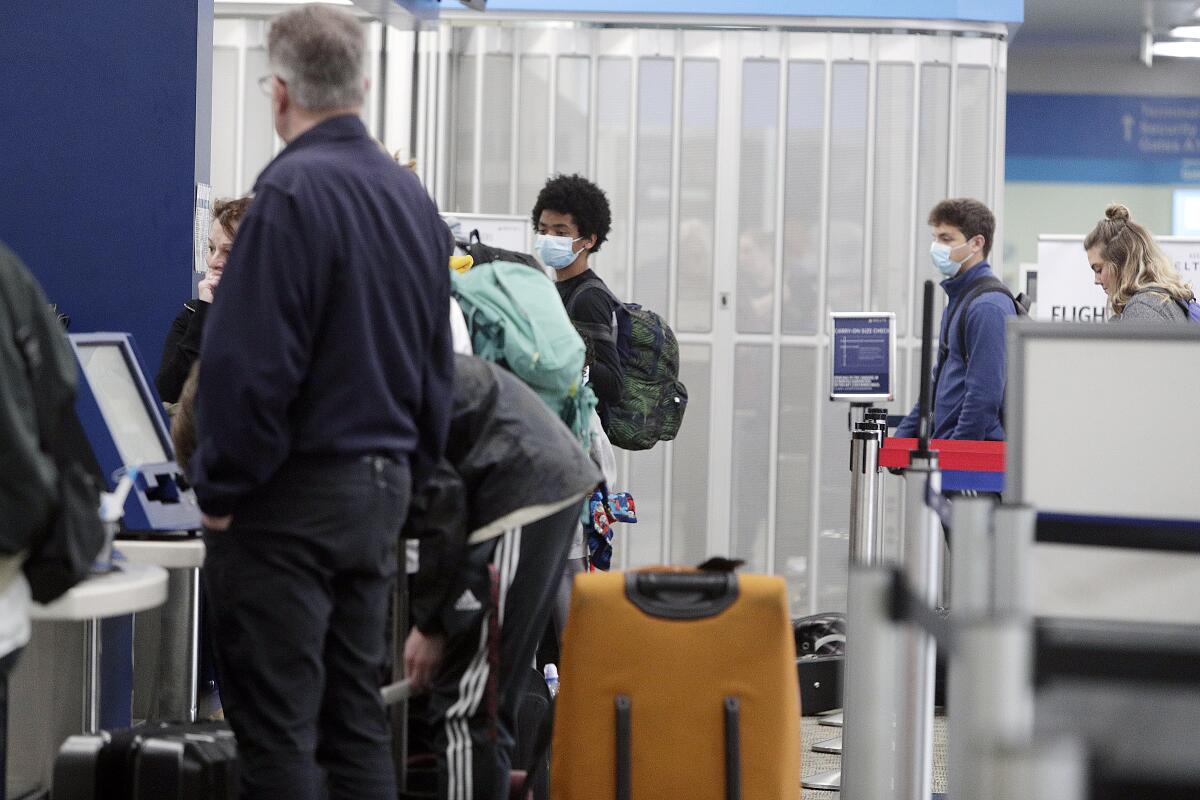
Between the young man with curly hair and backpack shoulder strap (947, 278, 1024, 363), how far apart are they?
1.32 metres

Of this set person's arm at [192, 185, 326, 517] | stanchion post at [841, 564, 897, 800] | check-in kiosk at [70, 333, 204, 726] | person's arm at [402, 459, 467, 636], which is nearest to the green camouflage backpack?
check-in kiosk at [70, 333, 204, 726]

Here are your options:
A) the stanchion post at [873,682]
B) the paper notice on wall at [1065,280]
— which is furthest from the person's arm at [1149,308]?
the stanchion post at [873,682]

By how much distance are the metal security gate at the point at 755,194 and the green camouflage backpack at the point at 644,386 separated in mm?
2805

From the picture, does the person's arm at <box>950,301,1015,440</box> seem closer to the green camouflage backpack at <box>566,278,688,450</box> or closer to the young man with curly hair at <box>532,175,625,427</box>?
the green camouflage backpack at <box>566,278,688,450</box>

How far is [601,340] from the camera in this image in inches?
165

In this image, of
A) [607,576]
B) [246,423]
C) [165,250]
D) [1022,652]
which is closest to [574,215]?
[165,250]

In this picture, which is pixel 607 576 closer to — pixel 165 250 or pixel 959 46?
pixel 165 250

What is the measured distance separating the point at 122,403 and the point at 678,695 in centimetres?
121

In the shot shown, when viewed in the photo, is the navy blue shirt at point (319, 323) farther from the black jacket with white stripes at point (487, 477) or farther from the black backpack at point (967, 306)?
the black backpack at point (967, 306)

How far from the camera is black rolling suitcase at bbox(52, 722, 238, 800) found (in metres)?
2.57

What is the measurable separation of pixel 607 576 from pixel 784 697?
14.9 inches

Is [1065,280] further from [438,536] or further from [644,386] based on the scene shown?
[438,536]

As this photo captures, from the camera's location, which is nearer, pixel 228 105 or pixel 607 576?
pixel 607 576

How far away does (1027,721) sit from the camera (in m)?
1.23
